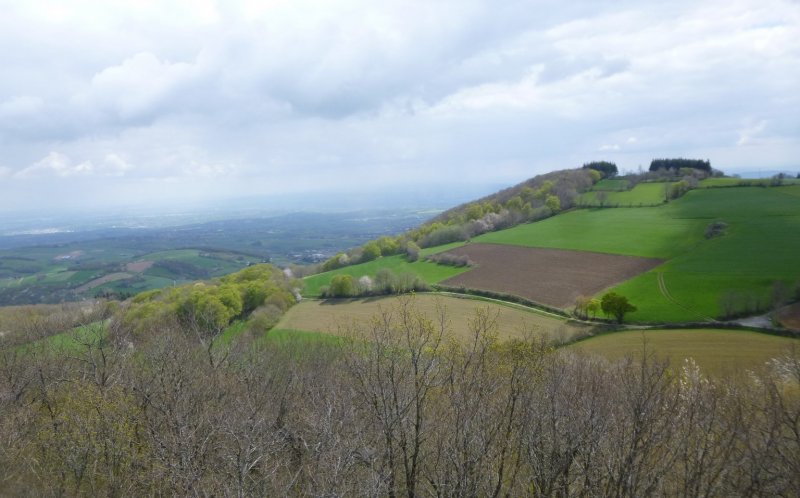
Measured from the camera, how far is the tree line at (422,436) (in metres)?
10.6

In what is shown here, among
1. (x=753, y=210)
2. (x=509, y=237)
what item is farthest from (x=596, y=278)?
(x=753, y=210)

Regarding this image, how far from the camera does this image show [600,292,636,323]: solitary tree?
38344 millimetres

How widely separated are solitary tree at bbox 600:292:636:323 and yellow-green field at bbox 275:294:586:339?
2950mm

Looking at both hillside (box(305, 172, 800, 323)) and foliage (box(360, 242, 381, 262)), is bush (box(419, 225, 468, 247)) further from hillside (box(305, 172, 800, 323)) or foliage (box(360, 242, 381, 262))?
foliage (box(360, 242, 381, 262))

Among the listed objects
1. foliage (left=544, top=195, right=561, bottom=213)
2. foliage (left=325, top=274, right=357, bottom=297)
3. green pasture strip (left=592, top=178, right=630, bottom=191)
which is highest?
green pasture strip (left=592, top=178, right=630, bottom=191)

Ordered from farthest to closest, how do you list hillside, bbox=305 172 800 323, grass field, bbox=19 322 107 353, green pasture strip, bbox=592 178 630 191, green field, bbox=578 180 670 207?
green pasture strip, bbox=592 178 630 191, green field, bbox=578 180 670 207, hillside, bbox=305 172 800 323, grass field, bbox=19 322 107 353

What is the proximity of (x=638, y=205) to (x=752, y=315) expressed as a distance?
51446 mm

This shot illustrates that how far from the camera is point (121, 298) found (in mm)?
79375

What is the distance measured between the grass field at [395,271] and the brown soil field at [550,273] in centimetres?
306

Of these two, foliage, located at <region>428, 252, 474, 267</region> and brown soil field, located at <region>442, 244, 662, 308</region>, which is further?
foliage, located at <region>428, 252, 474, 267</region>

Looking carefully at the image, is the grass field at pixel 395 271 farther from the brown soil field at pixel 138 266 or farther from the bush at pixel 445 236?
the brown soil field at pixel 138 266

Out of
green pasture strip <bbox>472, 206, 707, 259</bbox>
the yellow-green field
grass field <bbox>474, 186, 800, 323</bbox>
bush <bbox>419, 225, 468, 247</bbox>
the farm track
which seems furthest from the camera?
bush <bbox>419, 225, 468, 247</bbox>

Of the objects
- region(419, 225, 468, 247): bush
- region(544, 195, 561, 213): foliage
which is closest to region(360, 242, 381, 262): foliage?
region(419, 225, 468, 247): bush

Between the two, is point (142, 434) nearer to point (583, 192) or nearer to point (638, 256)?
point (638, 256)
